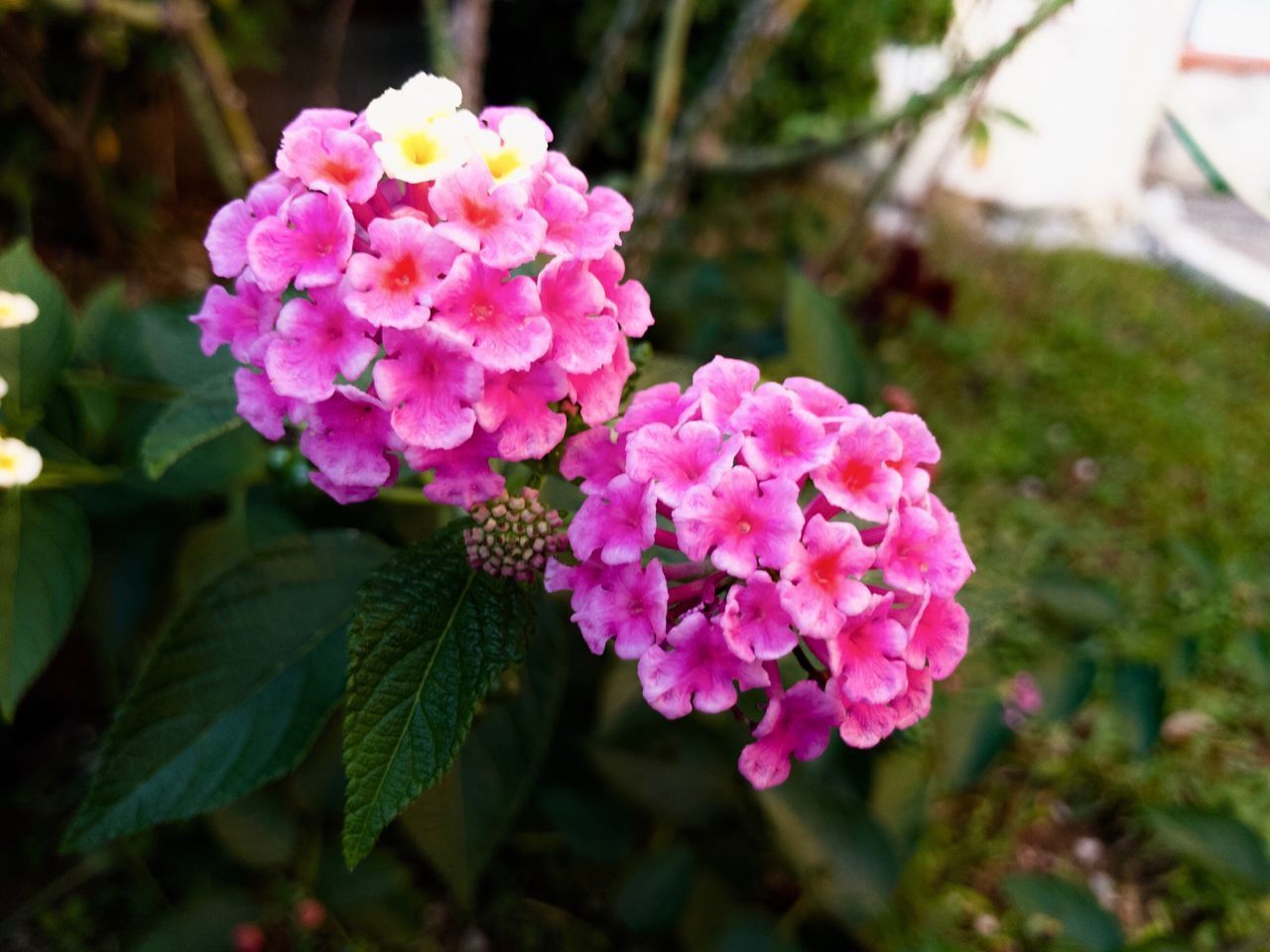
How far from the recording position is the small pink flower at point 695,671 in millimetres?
496

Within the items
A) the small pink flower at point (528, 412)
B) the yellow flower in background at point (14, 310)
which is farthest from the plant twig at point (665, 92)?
the small pink flower at point (528, 412)

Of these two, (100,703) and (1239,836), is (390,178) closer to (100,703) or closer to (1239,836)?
(1239,836)

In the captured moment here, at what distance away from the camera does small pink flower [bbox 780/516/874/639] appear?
484 mm

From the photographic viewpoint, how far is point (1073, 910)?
1.03 m

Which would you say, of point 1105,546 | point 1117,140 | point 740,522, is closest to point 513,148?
point 740,522

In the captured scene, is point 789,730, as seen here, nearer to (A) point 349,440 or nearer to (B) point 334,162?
(A) point 349,440

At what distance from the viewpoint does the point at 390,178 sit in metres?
0.60

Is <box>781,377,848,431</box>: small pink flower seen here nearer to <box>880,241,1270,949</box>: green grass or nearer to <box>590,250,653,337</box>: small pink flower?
<box>590,250,653,337</box>: small pink flower

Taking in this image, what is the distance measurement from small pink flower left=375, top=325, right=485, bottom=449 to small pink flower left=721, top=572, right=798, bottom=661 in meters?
0.17

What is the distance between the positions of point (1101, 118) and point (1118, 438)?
1.87 metres

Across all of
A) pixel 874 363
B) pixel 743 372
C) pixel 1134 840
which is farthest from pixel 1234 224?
pixel 743 372

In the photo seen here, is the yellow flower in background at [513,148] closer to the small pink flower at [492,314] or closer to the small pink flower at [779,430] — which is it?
the small pink flower at [492,314]

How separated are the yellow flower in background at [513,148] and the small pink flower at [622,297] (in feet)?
0.22

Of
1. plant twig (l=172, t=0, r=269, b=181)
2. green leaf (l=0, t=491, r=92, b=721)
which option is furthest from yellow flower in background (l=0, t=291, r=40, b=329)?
plant twig (l=172, t=0, r=269, b=181)
